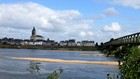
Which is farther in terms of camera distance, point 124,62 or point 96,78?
point 96,78

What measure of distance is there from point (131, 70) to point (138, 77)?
0.31 metres

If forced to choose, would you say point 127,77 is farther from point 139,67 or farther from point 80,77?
point 80,77

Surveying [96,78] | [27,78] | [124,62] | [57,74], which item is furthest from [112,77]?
[96,78]

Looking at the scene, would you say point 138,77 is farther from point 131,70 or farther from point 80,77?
point 80,77

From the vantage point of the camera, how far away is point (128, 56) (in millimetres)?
12523

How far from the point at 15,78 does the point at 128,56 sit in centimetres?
2949

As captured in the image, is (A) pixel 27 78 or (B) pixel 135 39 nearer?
(A) pixel 27 78

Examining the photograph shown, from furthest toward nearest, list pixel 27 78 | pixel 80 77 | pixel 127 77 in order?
1. pixel 80 77
2. pixel 27 78
3. pixel 127 77

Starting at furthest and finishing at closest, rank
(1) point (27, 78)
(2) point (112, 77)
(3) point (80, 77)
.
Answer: (3) point (80, 77)
(1) point (27, 78)
(2) point (112, 77)

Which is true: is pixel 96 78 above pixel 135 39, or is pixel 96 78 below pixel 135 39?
below

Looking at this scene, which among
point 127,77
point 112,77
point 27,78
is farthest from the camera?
point 27,78

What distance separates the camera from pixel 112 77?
12492 millimetres

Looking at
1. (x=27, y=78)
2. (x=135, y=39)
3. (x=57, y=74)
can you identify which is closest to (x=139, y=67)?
(x=57, y=74)

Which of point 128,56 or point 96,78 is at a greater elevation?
point 128,56
